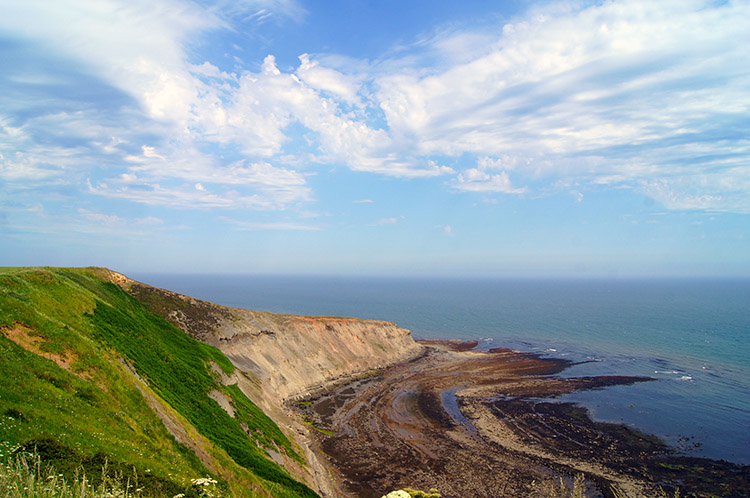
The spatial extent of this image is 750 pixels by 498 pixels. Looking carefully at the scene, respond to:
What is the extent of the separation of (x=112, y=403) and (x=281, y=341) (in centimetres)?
4857

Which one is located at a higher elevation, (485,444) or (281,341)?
(281,341)

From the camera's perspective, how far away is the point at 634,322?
125500mm

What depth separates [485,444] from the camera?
4184 cm

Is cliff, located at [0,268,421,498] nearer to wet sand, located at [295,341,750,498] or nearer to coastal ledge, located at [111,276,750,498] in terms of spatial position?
coastal ledge, located at [111,276,750,498]

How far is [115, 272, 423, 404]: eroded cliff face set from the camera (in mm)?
53688

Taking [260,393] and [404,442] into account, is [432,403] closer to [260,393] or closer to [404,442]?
[404,442]

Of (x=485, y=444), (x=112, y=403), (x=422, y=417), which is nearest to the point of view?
(x=112, y=403)

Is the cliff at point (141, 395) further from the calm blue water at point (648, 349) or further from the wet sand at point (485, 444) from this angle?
the calm blue water at point (648, 349)

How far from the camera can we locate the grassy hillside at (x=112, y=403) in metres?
12.0

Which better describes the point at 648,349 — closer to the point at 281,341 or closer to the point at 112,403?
the point at 281,341

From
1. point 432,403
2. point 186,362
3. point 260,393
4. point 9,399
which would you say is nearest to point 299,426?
point 260,393

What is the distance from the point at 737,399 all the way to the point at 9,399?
7880 cm

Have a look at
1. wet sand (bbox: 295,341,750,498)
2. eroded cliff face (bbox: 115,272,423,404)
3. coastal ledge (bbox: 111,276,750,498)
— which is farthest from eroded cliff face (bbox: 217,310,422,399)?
wet sand (bbox: 295,341,750,498)

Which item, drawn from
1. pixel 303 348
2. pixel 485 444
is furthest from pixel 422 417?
pixel 303 348
